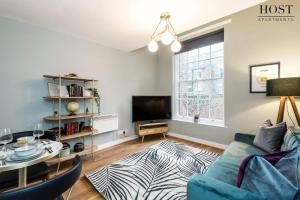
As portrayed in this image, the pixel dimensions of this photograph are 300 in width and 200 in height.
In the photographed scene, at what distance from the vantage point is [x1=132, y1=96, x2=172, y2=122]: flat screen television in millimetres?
3846

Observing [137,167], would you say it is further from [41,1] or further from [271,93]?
[41,1]

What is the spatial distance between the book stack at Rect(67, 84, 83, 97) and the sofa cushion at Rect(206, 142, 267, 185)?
8.00 feet

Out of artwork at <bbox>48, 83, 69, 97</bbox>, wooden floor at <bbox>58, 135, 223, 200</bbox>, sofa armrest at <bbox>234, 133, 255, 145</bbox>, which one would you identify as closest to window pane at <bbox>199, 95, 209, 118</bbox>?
wooden floor at <bbox>58, 135, 223, 200</bbox>

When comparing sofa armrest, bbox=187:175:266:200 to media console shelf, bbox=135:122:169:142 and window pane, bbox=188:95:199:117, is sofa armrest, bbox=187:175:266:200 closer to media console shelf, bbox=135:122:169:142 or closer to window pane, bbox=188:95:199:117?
media console shelf, bbox=135:122:169:142

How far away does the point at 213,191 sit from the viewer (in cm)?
100

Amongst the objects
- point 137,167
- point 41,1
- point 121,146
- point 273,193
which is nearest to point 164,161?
point 137,167

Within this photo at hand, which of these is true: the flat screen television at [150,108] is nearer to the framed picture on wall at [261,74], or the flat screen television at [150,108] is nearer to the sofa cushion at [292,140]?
the framed picture on wall at [261,74]

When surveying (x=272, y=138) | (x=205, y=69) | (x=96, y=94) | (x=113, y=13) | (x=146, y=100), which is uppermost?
(x=113, y=13)

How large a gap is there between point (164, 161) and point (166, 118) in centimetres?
173

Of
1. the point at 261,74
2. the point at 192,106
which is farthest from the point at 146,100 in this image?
the point at 261,74

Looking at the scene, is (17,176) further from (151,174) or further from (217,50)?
(217,50)

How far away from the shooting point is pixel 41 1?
6.18 feet

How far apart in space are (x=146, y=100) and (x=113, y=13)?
226 cm

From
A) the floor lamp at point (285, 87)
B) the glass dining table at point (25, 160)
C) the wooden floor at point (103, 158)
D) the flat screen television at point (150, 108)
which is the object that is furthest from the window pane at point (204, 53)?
the glass dining table at point (25, 160)
